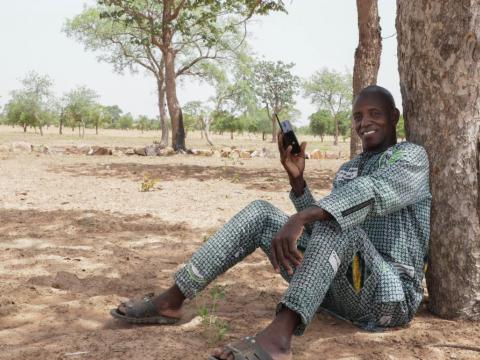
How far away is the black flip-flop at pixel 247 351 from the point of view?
2.00 m

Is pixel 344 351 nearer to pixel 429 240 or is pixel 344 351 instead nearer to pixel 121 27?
pixel 429 240

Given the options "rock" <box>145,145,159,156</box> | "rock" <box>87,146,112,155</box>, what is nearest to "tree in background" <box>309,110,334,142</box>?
"rock" <box>145,145,159,156</box>

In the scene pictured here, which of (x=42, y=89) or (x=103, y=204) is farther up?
(x=42, y=89)

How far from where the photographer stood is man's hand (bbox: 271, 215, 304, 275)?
7.09 feet

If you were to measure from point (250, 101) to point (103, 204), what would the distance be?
43069mm

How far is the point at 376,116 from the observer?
270cm

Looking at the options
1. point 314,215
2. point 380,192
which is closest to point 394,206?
point 380,192

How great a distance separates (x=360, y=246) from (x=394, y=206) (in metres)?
0.25

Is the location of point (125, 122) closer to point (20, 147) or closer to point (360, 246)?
point (20, 147)

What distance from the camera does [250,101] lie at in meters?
49.4

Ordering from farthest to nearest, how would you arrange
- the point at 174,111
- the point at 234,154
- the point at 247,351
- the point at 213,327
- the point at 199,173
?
the point at 174,111, the point at 234,154, the point at 199,173, the point at 213,327, the point at 247,351

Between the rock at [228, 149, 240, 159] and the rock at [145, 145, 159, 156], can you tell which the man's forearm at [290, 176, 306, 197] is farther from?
the rock at [145, 145, 159, 156]

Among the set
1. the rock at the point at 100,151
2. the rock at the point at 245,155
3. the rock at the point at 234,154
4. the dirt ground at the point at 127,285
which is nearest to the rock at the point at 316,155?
the rock at the point at 245,155

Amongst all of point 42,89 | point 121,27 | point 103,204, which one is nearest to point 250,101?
point 121,27
